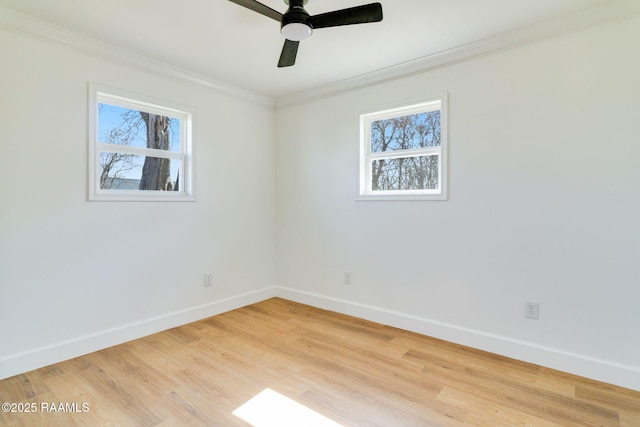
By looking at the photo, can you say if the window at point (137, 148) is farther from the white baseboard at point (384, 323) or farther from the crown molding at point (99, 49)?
the white baseboard at point (384, 323)

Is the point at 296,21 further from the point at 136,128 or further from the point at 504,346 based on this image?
the point at 504,346

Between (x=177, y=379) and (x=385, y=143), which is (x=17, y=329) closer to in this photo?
(x=177, y=379)

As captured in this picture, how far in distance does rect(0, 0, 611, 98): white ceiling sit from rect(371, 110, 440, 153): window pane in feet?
1.69

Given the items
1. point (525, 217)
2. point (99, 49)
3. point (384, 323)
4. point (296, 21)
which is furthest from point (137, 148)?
point (525, 217)

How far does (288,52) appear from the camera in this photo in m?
2.18

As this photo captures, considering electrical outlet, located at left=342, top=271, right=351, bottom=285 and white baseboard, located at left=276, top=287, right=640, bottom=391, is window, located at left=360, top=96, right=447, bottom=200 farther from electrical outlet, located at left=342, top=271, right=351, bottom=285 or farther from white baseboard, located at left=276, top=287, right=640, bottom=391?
white baseboard, located at left=276, top=287, right=640, bottom=391

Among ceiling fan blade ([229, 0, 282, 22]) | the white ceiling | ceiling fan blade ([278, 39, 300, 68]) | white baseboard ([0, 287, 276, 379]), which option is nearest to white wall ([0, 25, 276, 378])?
white baseboard ([0, 287, 276, 379])

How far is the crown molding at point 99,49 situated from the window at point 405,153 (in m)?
1.63

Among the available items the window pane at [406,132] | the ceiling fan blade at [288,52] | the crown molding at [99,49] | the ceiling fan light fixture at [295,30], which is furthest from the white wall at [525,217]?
the crown molding at [99,49]

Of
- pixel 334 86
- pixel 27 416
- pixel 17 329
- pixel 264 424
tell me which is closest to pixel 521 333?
pixel 264 424

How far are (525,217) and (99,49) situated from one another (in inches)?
141

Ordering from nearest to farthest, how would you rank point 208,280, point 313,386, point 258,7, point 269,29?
point 258,7 → point 313,386 → point 269,29 → point 208,280

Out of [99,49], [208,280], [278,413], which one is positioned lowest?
[278,413]

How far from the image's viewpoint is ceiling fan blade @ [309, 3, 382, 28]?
1.75 meters
